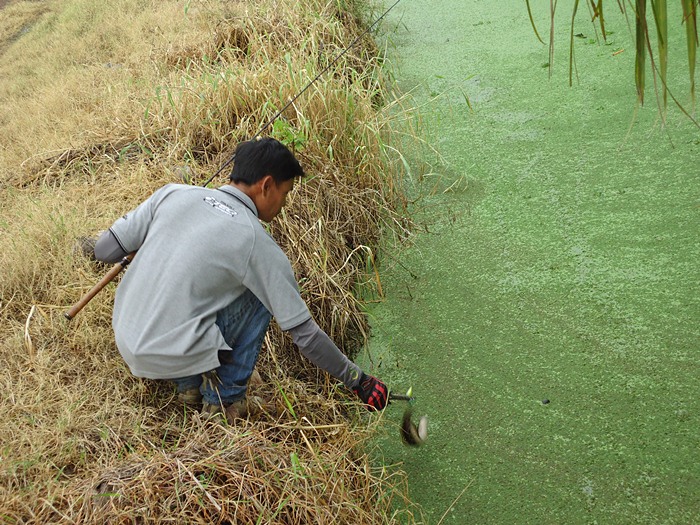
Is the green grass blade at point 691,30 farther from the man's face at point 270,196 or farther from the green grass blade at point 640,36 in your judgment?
the man's face at point 270,196

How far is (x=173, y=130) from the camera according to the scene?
10.3ft

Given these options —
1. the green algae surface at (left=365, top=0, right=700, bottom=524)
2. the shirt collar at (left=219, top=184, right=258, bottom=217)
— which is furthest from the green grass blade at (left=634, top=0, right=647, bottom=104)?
the shirt collar at (left=219, top=184, right=258, bottom=217)

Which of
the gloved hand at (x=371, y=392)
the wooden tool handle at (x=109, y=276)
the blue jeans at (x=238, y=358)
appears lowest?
the gloved hand at (x=371, y=392)

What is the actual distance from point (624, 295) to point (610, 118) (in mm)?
1184

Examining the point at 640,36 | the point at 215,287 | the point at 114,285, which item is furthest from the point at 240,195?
the point at 640,36

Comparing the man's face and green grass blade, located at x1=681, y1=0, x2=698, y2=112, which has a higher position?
green grass blade, located at x1=681, y1=0, x2=698, y2=112

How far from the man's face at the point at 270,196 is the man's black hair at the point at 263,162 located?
0.6 inches

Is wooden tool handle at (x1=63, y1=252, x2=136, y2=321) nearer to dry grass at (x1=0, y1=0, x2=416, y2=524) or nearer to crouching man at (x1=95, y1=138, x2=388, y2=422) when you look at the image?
crouching man at (x1=95, y1=138, x2=388, y2=422)

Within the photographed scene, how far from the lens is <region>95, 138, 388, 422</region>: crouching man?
66.2 inches

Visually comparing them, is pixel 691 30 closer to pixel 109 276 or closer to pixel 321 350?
pixel 321 350

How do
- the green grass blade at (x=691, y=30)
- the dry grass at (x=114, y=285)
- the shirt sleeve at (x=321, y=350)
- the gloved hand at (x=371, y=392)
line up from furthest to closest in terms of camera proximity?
the gloved hand at (x=371, y=392) → the shirt sleeve at (x=321, y=350) → the dry grass at (x=114, y=285) → the green grass blade at (x=691, y=30)

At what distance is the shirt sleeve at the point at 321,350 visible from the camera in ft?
5.64

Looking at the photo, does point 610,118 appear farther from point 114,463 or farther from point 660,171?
point 114,463

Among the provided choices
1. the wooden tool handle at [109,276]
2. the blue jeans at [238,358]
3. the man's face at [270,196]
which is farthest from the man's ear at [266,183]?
the wooden tool handle at [109,276]
